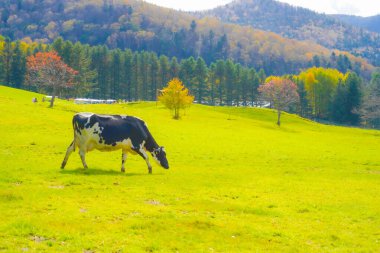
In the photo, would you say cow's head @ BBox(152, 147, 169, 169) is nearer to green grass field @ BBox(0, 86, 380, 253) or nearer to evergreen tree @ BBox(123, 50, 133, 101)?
green grass field @ BBox(0, 86, 380, 253)

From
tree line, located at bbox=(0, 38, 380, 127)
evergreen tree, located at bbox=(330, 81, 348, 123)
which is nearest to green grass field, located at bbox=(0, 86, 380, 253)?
tree line, located at bbox=(0, 38, 380, 127)

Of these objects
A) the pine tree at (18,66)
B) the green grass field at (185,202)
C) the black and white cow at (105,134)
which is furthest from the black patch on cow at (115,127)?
the pine tree at (18,66)

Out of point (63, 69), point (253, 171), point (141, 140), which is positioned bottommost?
point (253, 171)

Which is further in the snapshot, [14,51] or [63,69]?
[14,51]

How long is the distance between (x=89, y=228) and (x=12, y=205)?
414 cm

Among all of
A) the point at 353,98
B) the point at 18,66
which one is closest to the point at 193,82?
the point at 353,98

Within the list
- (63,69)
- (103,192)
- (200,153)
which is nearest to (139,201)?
(103,192)

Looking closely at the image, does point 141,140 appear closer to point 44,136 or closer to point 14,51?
point 44,136

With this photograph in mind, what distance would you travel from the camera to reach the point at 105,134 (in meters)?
26.9

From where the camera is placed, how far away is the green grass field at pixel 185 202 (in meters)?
15.0

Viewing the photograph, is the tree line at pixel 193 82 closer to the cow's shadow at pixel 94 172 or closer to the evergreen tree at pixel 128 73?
the evergreen tree at pixel 128 73

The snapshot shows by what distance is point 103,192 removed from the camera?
21.5 metres

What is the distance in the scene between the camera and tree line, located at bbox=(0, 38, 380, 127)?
443 ft

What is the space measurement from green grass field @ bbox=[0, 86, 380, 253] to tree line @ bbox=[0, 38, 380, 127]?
9703cm
